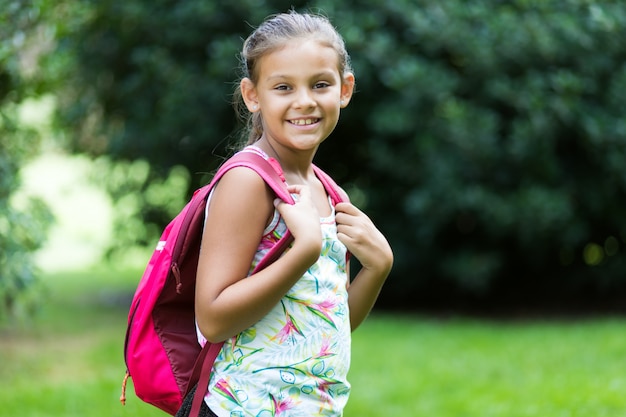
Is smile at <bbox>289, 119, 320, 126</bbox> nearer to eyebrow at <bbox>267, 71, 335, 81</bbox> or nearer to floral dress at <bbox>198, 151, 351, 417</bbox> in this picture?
eyebrow at <bbox>267, 71, 335, 81</bbox>

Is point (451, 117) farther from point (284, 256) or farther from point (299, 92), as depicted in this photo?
point (284, 256)

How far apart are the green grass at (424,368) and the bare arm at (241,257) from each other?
2996mm

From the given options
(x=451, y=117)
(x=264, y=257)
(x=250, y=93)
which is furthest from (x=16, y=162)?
(x=264, y=257)

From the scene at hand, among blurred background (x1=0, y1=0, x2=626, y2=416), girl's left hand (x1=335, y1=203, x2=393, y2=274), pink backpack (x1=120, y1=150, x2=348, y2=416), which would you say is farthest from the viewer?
blurred background (x1=0, y1=0, x2=626, y2=416)

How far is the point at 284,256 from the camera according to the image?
85.1 inches

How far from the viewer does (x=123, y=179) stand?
30.6 ft

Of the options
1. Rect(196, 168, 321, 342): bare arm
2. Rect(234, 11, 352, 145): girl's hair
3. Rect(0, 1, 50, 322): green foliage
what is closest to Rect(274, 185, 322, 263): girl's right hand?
Rect(196, 168, 321, 342): bare arm

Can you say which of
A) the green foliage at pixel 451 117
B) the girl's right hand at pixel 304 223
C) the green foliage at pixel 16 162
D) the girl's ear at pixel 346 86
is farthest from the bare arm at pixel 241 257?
the green foliage at pixel 451 117

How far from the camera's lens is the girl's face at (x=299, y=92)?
2330mm

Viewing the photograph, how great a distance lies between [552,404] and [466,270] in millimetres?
2722

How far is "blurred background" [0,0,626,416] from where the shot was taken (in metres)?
7.28

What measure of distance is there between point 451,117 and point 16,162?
3243 millimetres

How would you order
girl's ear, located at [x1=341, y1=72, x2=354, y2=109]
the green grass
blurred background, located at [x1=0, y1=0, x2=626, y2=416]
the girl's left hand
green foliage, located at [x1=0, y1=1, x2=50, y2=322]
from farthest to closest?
blurred background, located at [x1=0, y1=0, x2=626, y2=416] < green foliage, located at [x1=0, y1=1, x2=50, y2=322] < the green grass < girl's ear, located at [x1=341, y1=72, x2=354, y2=109] < the girl's left hand

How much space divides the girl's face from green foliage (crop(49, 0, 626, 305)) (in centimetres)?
442
